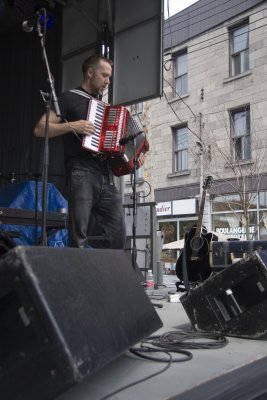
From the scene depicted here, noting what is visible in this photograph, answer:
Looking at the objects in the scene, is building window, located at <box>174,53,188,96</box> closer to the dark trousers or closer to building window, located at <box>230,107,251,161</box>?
building window, located at <box>230,107,251,161</box>

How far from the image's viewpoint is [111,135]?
2.85m

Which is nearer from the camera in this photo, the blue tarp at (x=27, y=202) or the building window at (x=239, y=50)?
the blue tarp at (x=27, y=202)

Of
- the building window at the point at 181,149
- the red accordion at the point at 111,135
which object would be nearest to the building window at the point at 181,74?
the building window at the point at 181,149

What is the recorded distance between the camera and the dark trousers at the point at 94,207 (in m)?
2.70

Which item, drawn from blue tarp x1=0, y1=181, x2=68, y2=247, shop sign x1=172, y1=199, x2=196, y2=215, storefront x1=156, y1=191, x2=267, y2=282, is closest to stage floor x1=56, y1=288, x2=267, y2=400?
blue tarp x1=0, y1=181, x2=68, y2=247

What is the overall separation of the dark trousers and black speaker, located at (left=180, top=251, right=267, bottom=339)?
807mm

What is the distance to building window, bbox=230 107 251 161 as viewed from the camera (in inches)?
502

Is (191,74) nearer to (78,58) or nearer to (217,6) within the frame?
(217,6)

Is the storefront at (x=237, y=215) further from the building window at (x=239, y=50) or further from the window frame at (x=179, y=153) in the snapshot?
the building window at (x=239, y=50)

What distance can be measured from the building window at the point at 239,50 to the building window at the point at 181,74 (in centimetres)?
187

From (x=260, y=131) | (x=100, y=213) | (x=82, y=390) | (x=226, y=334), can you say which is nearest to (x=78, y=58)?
(x=100, y=213)

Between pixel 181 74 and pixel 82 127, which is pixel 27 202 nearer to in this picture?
pixel 82 127

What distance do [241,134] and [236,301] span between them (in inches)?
451

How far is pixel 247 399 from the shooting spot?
4.69ft
